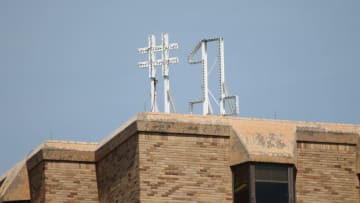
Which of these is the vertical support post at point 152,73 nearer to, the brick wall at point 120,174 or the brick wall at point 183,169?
the brick wall at point 120,174

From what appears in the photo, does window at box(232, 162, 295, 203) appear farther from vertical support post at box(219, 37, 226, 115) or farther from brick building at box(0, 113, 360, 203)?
vertical support post at box(219, 37, 226, 115)

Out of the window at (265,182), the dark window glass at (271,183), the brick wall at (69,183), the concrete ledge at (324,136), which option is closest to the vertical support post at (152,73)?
the brick wall at (69,183)

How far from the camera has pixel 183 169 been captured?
63.9 m

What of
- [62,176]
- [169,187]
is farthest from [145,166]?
[62,176]

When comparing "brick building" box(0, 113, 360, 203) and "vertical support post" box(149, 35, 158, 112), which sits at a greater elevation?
"vertical support post" box(149, 35, 158, 112)

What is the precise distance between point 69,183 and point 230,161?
8525 mm

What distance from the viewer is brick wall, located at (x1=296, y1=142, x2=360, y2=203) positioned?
213 feet

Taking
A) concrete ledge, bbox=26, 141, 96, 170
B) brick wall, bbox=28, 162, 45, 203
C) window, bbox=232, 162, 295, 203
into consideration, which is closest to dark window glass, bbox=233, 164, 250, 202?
window, bbox=232, 162, 295, 203

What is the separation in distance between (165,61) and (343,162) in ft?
49.5

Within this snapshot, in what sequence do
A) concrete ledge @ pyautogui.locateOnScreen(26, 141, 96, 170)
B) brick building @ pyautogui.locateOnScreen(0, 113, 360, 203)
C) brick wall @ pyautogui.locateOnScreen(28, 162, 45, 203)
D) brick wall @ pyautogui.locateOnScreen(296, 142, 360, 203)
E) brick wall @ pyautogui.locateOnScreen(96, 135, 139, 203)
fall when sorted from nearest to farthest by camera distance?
brick building @ pyautogui.locateOnScreen(0, 113, 360, 203) < brick wall @ pyautogui.locateOnScreen(96, 135, 139, 203) < brick wall @ pyautogui.locateOnScreen(296, 142, 360, 203) < brick wall @ pyautogui.locateOnScreen(28, 162, 45, 203) < concrete ledge @ pyautogui.locateOnScreen(26, 141, 96, 170)

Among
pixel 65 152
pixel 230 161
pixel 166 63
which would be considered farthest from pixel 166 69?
A: pixel 230 161

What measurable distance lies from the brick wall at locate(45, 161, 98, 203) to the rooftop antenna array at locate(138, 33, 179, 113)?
295 inches

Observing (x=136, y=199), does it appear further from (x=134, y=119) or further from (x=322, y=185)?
(x=322, y=185)

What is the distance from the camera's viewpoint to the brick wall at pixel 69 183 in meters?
67.7
